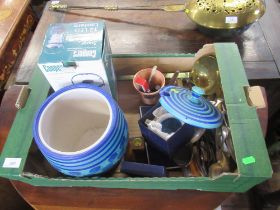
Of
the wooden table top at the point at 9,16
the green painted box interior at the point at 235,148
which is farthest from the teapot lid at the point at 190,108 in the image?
the wooden table top at the point at 9,16

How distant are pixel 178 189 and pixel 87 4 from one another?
0.72 metres

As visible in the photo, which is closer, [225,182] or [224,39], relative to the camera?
[225,182]

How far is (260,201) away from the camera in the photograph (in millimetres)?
907

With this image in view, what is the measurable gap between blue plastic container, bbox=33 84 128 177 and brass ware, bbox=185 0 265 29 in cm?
39

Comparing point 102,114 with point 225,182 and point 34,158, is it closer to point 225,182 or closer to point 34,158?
point 34,158

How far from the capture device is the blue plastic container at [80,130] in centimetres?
39

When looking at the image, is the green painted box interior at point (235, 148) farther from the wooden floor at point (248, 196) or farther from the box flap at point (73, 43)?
the wooden floor at point (248, 196)

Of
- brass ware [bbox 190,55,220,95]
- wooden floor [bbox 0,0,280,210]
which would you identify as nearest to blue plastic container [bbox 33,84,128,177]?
brass ware [bbox 190,55,220,95]

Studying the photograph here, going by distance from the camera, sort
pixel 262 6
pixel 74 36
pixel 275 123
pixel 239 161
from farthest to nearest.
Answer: pixel 275 123 < pixel 262 6 < pixel 74 36 < pixel 239 161

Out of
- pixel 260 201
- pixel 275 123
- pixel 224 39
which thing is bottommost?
pixel 260 201

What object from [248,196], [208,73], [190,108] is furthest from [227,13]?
[248,196]

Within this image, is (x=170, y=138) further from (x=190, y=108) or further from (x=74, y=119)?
(x=74, y=119)

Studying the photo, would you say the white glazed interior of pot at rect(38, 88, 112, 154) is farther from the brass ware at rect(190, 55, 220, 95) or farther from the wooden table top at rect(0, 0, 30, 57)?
the wooden table top at rect(0, 0, 30, 57)

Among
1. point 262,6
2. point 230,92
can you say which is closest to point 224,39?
point 262,6
